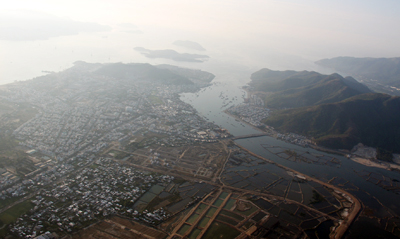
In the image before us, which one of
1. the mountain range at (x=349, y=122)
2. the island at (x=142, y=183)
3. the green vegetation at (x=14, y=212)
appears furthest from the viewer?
the mountain range at (x=349, y=122)

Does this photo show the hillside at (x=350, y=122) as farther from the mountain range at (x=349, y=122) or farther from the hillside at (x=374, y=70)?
the hillside at (x=374, y=70)

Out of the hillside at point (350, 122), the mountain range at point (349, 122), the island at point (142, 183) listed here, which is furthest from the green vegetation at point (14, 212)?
the hillside at point (350, 122)

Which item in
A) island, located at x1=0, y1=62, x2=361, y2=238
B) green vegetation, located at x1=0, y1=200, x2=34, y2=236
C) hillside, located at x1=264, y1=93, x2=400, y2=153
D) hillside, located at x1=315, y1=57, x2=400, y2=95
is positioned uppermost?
hillside, located at x1=315, y1=57, x2=400, y2=95

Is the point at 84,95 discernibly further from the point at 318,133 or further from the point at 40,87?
the point at 318,133

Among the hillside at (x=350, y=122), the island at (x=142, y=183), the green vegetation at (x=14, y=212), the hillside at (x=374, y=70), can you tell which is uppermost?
the hillside at (x=374, y=70)

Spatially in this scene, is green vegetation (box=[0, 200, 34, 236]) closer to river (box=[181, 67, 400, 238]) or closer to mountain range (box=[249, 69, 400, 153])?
river (box=[181, 67, 400, 238])

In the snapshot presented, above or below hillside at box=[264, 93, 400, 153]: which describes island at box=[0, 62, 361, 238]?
below

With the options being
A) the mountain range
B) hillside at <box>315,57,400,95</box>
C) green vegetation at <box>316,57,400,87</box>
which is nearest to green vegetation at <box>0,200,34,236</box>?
the mountain range

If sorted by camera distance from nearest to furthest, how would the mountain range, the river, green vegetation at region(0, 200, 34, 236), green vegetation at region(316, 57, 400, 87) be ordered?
green vegetation at region(0, 200, 34, 236) < the river < the mountain range < green vegetation at region(316, 57, 400, 87)
